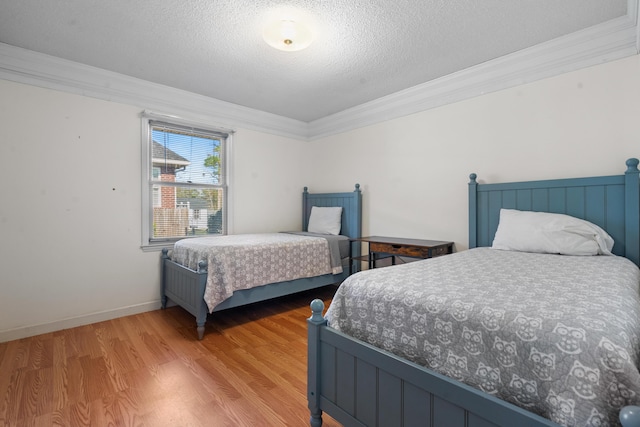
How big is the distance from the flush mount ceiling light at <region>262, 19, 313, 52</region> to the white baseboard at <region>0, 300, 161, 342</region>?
2.94 metres

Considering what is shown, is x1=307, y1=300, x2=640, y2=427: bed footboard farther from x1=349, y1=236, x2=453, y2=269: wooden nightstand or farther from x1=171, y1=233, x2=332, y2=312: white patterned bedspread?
x1=349, y1=236, x2=453, y2=269: wooden nightstand

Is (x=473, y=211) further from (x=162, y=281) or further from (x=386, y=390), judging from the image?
(x=162, y=281)

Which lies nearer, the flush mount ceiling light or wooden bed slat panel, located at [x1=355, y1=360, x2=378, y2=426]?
wooden bed slat panel, located at [x1=355, y1=360, x2=378, y2=426]

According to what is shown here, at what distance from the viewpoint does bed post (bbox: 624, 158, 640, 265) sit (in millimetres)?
2121

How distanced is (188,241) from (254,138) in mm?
1745

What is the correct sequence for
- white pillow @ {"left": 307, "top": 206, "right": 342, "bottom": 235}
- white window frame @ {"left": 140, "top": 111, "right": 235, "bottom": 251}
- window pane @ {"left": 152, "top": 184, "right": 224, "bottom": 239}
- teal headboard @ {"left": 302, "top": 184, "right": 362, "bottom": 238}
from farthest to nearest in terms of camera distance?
white pillow @ {"left": 307, "top": 206, "right": 342, "bottom": 235} < teal headboard @ {"left": 302, "top": 184, "right": 362, "bottom": 238} < window pane @ {"left": 152, "top": 184, "right": 224, "bottom": 239} < white window frame @ {"left": 140, "top": 111, "right": 235, "bottom": 251}

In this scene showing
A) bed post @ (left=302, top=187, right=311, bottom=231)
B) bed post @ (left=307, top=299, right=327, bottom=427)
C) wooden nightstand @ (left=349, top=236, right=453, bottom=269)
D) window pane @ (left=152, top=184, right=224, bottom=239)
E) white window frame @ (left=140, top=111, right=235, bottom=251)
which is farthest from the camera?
bed post @ (left=302, top=187, right=311, bottom=231)

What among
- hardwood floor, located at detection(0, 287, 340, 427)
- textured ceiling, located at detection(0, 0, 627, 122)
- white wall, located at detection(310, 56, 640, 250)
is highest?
textured ceiling, located at detection(0, 0, 627, 122)

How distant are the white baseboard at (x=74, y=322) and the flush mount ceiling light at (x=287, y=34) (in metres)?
2.94

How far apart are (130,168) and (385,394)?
10.7 ft

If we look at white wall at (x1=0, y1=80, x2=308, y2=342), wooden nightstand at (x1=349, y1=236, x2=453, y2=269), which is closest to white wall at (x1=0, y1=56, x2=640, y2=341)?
white wall at (x1=0, y1=80, x2=308, y2=342)

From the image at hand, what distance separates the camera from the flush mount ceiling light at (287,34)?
7.13 ft

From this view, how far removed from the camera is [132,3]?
2.04 meters

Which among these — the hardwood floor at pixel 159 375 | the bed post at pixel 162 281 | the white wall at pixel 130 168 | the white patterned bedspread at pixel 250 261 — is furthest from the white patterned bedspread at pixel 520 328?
the bed post at pixel 162 281
